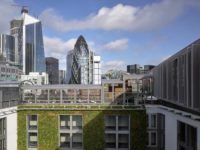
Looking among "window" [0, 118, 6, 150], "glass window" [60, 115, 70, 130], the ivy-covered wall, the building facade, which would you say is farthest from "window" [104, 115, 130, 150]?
"window" [0, 118, 6, 150]

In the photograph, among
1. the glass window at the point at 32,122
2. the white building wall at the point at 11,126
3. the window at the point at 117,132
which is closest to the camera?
the white building wall at the point at 11,126

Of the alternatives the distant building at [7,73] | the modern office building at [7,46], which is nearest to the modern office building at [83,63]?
the distant building at [7,73]

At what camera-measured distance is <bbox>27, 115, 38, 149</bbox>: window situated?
107ft

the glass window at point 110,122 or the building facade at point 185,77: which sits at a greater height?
the building facade at point 185,77

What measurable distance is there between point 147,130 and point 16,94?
1260cm

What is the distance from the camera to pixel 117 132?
31.9 meters

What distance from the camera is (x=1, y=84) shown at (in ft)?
101

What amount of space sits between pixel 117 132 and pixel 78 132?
3.55 meters

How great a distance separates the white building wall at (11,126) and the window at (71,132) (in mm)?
4178

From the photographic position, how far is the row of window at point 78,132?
105 feet

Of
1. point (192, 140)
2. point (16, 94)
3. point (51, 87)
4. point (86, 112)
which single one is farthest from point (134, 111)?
point (192, 140)

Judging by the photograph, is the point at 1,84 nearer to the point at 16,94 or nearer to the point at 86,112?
the point at 16,94

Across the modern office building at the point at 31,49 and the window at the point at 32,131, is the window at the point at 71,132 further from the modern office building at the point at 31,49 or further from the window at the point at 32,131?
the modern office building at the point at 31,49

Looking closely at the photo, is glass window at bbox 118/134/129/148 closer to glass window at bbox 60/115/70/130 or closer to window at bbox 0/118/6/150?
glass window at bbox 60/115/70/130
